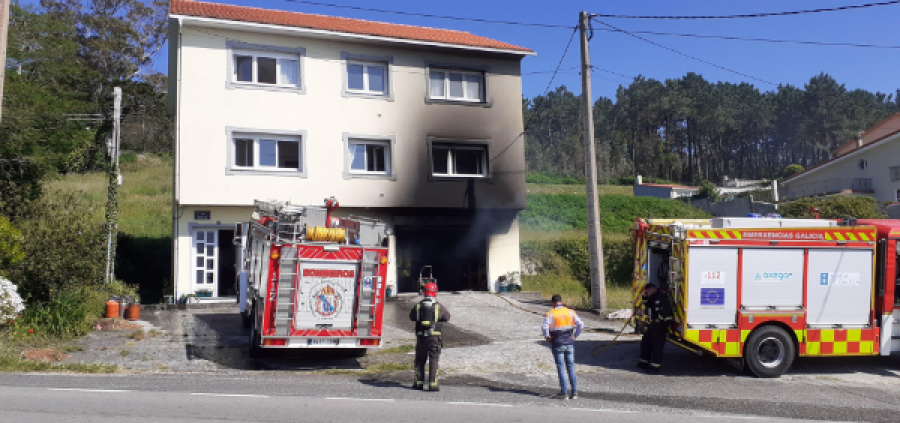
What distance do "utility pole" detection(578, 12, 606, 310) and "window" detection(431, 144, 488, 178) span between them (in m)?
5.15

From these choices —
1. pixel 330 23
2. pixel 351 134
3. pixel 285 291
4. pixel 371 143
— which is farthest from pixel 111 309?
pixel 330 23

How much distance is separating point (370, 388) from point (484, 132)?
44.9 feet

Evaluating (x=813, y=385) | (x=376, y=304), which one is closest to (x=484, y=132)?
(x=376, y=304)

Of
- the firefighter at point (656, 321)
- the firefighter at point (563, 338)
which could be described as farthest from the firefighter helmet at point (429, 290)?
the firefighter at point (656, 321)

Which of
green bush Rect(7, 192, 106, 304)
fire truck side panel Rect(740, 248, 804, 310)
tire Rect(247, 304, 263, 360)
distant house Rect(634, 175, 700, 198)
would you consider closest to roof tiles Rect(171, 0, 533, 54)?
green bush Rect(7, 192, 106, 304)

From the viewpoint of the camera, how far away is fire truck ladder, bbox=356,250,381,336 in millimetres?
11062

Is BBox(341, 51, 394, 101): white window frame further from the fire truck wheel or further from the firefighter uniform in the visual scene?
the fire truck wheel

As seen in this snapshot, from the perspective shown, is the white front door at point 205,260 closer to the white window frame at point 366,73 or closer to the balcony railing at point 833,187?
the white window frame at point 366,73

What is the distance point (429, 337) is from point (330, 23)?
581 inches

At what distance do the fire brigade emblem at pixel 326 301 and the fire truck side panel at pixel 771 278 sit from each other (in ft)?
22.1

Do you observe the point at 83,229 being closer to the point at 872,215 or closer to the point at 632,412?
the point at 632,412

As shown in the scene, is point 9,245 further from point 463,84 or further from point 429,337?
point 463,84

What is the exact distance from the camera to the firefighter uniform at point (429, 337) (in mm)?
9414

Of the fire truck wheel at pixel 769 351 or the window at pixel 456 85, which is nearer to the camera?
the fire truck wheel at pixel 769 351
